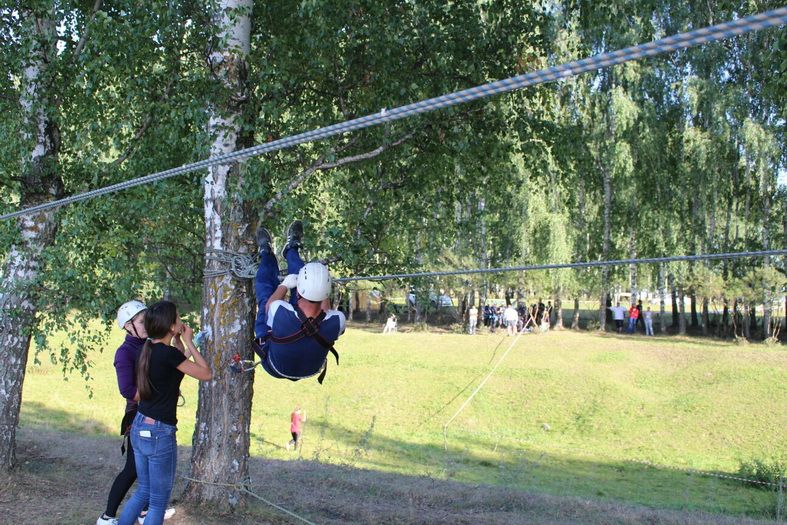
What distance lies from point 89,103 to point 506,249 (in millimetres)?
27774

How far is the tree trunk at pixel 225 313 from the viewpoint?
6.47 m

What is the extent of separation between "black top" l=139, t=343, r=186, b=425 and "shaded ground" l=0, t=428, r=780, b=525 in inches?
69.0

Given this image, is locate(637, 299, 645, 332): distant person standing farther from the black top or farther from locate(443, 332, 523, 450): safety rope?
the black top

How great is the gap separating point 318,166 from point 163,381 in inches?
118

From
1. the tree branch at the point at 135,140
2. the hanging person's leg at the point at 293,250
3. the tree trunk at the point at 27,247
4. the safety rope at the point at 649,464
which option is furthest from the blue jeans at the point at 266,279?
the safety rope at the point at 649,464

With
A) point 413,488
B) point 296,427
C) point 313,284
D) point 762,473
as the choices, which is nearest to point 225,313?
point 313,284

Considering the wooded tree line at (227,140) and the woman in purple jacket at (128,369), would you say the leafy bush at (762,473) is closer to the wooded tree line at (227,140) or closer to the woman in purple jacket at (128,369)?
the wooded tree line at (227,140)

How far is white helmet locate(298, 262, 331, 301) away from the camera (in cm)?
498

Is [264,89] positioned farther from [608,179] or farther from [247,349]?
[608,179]

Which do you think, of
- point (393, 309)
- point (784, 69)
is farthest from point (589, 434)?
point (784, 69)

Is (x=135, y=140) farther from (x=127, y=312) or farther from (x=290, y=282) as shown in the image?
(x=290, y=282)

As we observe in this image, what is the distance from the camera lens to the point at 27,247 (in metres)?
8.30

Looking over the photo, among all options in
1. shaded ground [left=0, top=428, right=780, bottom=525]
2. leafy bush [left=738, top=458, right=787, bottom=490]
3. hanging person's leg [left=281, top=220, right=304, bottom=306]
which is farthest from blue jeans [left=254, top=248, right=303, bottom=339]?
leafy bush [left=738, top=458, right=787, bottom=490]

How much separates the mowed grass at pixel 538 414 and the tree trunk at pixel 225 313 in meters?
5.91
